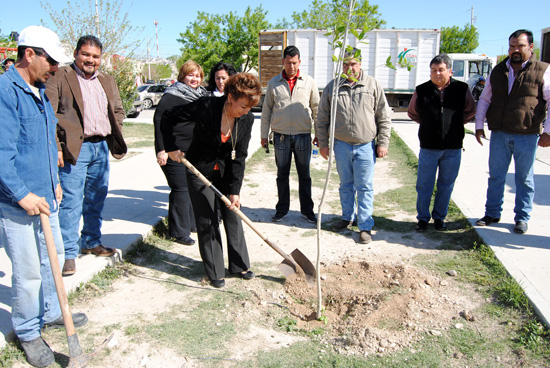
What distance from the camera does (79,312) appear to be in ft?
11.1

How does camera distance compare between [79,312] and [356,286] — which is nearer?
[79,312]

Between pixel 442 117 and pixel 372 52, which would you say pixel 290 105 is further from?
pixel 372 52

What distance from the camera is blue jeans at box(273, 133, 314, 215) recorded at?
5379 millimetres

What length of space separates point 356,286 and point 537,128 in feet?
8.49

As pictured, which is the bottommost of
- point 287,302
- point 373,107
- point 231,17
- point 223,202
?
point 287,302

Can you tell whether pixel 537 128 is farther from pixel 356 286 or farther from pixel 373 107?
pixel 356 286

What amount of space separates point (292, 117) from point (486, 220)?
8.20 feet

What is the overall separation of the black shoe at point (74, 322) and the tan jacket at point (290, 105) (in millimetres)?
3043

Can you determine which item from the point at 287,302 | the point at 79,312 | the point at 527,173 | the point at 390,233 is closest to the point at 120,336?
the point at 79,312

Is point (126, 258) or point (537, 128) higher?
point (537, 128)

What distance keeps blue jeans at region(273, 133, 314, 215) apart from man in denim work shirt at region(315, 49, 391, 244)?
0.38 meters

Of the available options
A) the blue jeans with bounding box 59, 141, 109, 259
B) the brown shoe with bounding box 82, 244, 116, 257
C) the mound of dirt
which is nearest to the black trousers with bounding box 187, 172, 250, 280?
the mound of dirt

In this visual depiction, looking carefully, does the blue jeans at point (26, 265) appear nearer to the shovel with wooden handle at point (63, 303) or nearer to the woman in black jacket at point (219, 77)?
the shovel with wooden handle at point (63, 303)

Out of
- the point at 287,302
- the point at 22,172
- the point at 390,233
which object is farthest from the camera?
the point at 390,233
